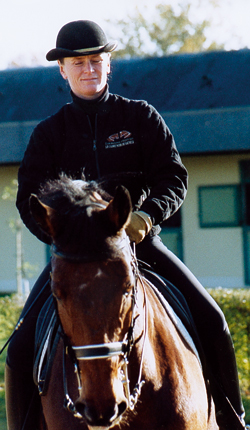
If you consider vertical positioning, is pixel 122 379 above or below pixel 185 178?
below

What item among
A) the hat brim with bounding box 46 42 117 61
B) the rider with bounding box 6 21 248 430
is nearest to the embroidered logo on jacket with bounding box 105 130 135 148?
the rider with bounding box 6 21 248 430

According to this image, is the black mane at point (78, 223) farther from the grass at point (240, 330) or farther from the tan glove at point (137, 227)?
the grass at point (240, 330)

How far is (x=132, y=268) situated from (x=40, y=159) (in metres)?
1.19

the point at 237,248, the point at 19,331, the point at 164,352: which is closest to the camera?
the point at 164,352

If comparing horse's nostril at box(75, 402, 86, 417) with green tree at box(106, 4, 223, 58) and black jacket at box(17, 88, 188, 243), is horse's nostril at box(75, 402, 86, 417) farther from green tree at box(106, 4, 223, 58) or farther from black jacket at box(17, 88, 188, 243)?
green tree at box(106, 4, 223, 58)

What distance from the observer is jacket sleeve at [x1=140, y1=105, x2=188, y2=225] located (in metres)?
3.12

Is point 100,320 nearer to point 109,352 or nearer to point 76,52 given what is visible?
point 109,352

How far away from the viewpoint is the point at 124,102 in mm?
3512

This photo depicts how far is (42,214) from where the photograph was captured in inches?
92.0

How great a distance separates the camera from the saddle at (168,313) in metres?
2.92

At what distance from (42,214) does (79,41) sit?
1.41 metres

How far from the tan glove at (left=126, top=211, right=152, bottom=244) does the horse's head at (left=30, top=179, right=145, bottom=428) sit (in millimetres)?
242

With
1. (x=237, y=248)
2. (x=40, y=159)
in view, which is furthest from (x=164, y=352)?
(x=237, y=248)

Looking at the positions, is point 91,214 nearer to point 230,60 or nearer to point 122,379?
point 122,379
